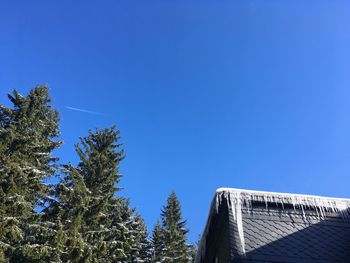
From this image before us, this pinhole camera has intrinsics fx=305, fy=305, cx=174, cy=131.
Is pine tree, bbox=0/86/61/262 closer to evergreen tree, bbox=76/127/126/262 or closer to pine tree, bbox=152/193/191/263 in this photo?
evergreen tree, bbox=76/127/126/262

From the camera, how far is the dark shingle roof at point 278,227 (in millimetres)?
6531

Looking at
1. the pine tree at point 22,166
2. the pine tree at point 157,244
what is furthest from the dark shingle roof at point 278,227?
the pine tree at point 157,244

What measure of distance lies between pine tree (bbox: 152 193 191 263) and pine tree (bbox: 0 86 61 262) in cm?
1354

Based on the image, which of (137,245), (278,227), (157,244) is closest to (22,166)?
(278,227)

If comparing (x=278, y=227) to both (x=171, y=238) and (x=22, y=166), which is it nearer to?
(x=22, y=166)

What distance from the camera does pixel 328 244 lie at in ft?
22.8

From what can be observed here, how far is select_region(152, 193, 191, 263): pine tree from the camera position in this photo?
91.2 feet

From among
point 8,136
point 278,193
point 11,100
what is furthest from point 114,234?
point 278,193

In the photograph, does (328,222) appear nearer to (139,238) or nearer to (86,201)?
(86,201)

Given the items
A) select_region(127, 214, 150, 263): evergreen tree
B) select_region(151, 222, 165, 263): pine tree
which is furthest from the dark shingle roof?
select_region(151, 222, 165, 263): pine tree

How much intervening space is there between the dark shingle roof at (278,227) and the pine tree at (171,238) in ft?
68.1

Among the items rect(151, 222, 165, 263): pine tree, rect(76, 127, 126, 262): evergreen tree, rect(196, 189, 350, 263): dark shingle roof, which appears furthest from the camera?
rect(151, 222, 165, 263): pine tree

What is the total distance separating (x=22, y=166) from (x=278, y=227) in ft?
41.9

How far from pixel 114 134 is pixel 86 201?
22.7ft
